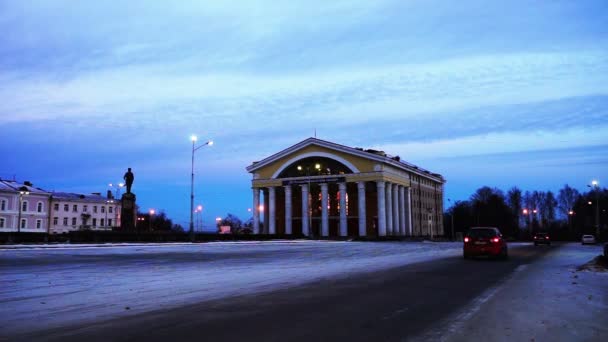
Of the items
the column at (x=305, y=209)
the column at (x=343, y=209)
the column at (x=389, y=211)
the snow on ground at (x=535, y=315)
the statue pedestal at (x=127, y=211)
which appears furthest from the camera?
the column at (x=305, y=209)

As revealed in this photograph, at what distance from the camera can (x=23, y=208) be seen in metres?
94.8

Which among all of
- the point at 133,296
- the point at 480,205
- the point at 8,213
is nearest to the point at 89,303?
the point at 133,296

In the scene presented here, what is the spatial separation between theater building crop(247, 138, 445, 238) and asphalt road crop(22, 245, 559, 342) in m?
79.6

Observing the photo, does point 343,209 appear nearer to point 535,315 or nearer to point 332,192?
point 332,192

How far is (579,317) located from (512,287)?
4.69m

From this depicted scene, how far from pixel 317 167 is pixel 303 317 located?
88758 mm

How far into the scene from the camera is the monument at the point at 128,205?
44.2 meters

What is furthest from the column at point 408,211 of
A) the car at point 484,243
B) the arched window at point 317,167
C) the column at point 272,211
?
the car at point 484,243

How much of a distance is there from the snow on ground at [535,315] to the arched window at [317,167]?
3246 inches

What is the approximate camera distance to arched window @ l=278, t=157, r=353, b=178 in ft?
318

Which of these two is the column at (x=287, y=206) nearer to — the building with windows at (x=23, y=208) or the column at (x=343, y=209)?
the column at (x=343, y=209)

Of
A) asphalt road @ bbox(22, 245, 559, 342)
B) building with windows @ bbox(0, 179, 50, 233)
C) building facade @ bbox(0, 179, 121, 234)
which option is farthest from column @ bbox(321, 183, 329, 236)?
asphalt road @ bbox(22, 245, 559, 342)

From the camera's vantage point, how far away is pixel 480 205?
127m

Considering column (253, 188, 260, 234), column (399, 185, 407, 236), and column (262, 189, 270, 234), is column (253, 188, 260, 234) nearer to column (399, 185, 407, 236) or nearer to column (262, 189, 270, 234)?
column (262, 189, 270, 234)
